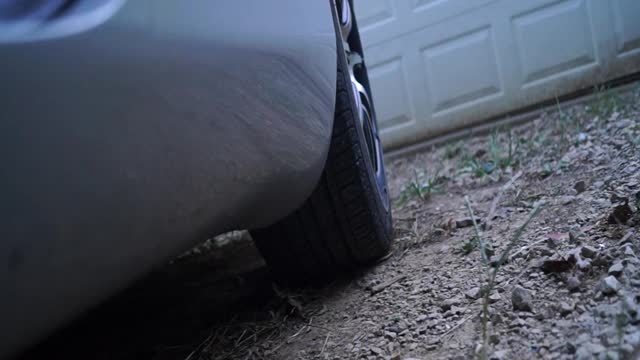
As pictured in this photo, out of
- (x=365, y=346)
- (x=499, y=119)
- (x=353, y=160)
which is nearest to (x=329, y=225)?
(x=353, y=160)

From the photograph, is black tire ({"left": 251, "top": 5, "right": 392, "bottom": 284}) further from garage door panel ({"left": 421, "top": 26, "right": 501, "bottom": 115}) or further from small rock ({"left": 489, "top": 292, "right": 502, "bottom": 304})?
garage door panel ({"left": 421, "top": 26, "right": 501, "bottom": 115})

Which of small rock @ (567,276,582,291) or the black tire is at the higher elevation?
the black tire

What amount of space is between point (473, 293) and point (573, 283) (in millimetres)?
197

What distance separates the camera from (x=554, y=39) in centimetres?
375

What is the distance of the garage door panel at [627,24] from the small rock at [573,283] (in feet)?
10.8

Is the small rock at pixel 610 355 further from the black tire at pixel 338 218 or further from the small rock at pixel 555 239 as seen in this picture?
the black tire at pixel 338 218

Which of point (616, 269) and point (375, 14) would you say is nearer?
point (616, 269)

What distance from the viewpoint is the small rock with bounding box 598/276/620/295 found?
0.90 m

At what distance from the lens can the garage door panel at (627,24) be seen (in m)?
3.61

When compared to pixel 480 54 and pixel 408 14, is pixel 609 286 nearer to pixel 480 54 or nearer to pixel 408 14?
pixel 480 54

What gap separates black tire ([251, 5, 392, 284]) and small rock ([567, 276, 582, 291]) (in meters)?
0.49

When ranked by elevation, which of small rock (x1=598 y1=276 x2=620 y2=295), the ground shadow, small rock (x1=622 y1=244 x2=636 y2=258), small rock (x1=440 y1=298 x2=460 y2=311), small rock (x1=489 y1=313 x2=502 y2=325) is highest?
small rock (x1=598 y1=276 x2=620 y2=295)

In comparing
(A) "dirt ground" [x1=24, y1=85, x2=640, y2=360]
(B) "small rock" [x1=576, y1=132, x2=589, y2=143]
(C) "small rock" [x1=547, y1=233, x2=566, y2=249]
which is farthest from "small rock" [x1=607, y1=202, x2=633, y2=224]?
(B) "small rock" [x1=576, y1=132, x2=589, y2=143]

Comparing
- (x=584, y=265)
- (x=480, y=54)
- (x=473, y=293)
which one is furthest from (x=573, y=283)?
(x=480, y=54)
